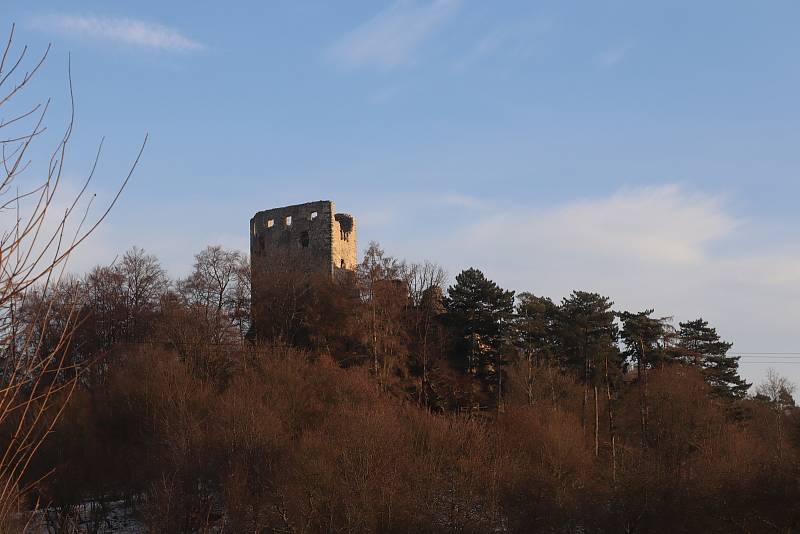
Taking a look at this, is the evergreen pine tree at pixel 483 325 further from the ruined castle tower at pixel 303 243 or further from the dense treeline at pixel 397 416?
the ruined castle tower at pixel 303 243

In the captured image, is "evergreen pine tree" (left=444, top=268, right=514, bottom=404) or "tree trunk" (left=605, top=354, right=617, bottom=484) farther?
"evergreen pine tree" (left=444, top=268, right=514, bottom=404)

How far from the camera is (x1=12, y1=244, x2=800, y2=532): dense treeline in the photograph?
27.1 metres

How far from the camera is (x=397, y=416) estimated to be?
3353cm

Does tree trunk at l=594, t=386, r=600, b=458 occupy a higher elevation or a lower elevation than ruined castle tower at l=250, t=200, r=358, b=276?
lower

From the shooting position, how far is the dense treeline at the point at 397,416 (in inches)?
1067

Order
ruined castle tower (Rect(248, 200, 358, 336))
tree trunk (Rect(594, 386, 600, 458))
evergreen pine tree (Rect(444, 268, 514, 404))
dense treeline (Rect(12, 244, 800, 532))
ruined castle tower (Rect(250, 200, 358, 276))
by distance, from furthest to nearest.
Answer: ruined castle tower (Rect(250, 200, 358, 276)), ruined castle tower (Rect(248, 200, 358, 336)), evergreen pine tree (Rect(444, 268, 514, 404)), tree trunk (Rect(594, 386, 600, 458)), dense treeline (Rect(12, 244, 800, 532))

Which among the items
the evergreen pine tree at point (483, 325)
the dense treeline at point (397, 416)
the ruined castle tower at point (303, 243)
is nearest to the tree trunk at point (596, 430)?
the dense treeline at point (397, 416)

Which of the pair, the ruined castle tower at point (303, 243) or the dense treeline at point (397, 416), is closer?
the dense treeline at point (397, 416)

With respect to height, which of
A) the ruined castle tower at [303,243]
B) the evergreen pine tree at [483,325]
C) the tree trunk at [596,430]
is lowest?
the tree trunk at [596,430]

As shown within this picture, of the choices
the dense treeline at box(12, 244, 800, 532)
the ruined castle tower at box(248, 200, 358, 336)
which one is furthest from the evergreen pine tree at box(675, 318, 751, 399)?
the ruined castle tower at box(248, 200, 358, 336)

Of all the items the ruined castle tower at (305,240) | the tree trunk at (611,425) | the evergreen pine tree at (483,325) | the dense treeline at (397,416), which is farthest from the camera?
the ruined castle tower at (305,240)

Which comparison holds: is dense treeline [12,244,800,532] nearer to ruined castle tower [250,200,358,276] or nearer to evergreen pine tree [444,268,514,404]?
evergreen pine tree [444,268,514,404]

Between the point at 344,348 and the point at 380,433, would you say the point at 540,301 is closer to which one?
the point at 344,348

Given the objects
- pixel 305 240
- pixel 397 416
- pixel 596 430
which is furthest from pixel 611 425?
pixel 305 240
